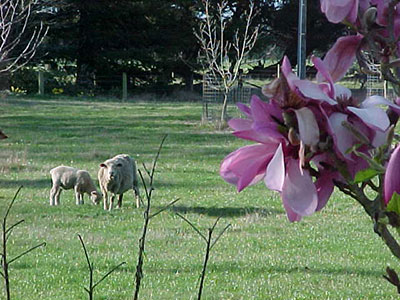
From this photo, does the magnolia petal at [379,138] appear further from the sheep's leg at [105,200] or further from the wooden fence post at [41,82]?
the wooden fence post at [41,82]

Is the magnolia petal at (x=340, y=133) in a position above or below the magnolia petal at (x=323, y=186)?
above

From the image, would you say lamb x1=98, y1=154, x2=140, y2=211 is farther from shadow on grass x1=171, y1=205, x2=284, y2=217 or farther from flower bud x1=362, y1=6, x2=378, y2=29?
flower bud x1=362, y1=6, x2=378, y2=29

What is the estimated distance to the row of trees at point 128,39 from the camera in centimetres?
3102

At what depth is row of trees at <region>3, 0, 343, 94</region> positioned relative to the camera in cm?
3102

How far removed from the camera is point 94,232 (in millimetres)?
7723

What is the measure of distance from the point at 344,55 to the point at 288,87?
6.3 inches

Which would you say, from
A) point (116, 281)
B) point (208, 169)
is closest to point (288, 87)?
point (116, 281)

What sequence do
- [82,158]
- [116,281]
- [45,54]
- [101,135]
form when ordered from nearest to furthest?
[116,281] < [82,158] < [101,135] < [45,54]

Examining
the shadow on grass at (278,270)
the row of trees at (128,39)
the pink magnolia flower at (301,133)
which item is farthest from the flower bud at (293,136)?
the row of trees at (128,39)

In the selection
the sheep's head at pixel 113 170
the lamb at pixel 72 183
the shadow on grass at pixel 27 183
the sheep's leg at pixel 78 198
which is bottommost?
the shadow on grass at pixel 27 183

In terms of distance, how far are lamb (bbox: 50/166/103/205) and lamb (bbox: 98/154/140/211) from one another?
7.3 inches

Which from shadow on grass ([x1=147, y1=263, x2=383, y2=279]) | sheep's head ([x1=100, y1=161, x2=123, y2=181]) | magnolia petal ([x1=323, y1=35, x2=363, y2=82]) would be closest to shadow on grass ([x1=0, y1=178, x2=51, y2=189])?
sheep's head ([x1=100, y1=161, x2=123, y2=181])

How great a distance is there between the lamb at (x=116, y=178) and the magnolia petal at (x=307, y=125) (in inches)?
317

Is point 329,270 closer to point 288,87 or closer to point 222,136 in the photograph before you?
point 288,87
